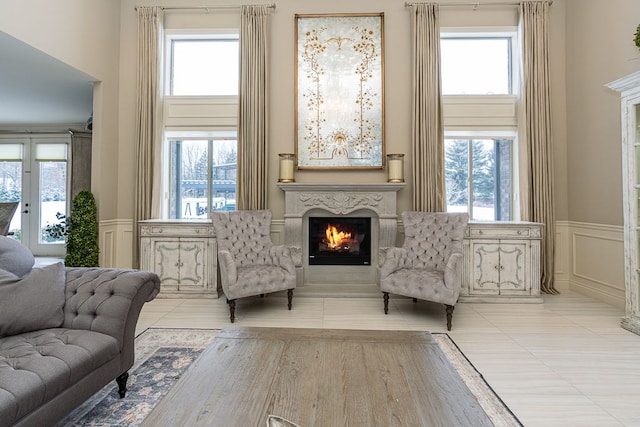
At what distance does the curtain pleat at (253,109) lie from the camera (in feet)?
15.4

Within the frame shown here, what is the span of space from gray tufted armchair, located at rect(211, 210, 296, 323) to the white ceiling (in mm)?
2472

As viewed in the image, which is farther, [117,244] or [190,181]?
[190,181]

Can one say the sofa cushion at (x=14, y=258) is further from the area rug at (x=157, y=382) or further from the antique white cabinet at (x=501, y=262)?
the antique white cabinet at (x=501, y=262)

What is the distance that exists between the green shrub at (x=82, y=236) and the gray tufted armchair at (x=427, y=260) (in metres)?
3.44

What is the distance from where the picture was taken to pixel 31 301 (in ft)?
6.17

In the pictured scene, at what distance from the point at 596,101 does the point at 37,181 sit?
9810 millimetres

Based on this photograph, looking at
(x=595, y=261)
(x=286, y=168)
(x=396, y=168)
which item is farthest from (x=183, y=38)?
(x=595, y=261)

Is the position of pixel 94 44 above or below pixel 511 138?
above

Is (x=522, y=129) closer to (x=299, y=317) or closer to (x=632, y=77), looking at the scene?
(x=632, y=77)

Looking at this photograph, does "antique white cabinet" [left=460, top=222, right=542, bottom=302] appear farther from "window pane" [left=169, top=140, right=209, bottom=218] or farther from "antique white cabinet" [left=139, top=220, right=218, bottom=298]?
"window pane" [left=169, top=140, right=209, bottom=218]

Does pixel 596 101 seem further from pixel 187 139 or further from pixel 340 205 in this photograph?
pixel 187 139

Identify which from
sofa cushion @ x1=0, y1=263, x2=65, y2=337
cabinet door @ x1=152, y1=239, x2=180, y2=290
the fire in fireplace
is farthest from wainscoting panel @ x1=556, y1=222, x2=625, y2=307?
sofa cushion @ x1=0, y1=263, x2=65, y2=337

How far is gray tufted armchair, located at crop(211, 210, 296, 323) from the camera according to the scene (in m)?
3.58

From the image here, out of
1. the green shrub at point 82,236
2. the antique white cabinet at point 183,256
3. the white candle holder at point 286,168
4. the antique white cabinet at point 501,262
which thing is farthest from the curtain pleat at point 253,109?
the antique white cabinet at point 501,262
